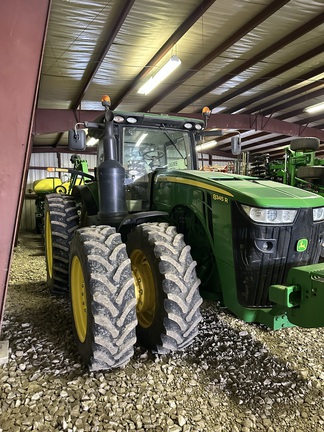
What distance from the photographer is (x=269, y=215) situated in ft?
8.30

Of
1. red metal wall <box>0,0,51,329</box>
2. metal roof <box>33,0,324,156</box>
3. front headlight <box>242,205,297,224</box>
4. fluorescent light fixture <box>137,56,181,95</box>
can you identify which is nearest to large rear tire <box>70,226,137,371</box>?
red metal wall <box>0,0,51,329</box>

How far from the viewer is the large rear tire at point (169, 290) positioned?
104 inches

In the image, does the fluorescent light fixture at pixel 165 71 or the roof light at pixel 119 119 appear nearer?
the roof light at pixel 119 119

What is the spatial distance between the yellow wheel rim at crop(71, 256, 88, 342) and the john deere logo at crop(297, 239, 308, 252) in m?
1.79

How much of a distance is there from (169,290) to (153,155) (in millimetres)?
1907

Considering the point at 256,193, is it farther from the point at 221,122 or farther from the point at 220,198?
the point at 221,122

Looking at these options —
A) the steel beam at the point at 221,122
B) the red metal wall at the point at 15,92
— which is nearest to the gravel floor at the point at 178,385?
the red metal wall at the point at 15,92

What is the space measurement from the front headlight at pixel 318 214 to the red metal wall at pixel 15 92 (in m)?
2.19

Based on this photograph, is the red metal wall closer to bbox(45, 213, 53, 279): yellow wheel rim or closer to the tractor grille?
the tractor grille

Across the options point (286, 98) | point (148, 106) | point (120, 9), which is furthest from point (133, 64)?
point (286, 98)

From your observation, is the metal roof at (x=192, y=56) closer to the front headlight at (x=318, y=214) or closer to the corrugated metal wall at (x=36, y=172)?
the front headlight at (x=318, y=214)

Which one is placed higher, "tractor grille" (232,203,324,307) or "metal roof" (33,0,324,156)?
"metal roof" (33,0,324,156)

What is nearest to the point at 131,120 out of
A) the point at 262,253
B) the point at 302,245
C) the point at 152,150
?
the point at 152,150

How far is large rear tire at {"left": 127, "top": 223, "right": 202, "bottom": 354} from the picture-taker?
8.63 feet
